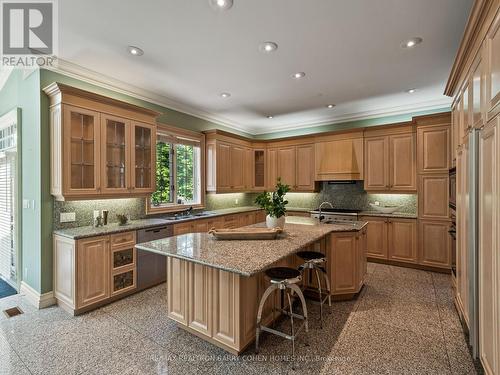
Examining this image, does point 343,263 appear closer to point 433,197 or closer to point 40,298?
point 433,197

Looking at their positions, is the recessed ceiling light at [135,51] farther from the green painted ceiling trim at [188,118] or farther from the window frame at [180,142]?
the window frame at [180,142]

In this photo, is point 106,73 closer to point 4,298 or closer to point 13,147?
point 13,147

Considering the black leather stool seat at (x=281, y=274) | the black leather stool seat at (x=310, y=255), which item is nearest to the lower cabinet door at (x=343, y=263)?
the black leather stool seat at (x=310, y=255)

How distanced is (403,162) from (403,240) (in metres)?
1.43

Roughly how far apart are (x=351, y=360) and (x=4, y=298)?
4265mm

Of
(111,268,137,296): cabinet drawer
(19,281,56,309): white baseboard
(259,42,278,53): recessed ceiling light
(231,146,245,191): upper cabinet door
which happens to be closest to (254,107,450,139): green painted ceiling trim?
(231,146,245,191): upper cabinet door

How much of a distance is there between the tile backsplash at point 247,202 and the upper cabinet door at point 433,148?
0.84 m

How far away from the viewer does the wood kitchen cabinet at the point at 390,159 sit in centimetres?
452

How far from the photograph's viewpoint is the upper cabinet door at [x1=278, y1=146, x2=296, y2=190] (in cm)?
596

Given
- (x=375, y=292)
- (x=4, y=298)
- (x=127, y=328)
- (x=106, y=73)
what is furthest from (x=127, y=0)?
(x=375, y=292)

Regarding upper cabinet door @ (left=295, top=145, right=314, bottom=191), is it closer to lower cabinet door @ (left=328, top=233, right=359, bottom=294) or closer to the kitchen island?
lower cabinet door @ (left=328, top=233, right=359, bottom=294)

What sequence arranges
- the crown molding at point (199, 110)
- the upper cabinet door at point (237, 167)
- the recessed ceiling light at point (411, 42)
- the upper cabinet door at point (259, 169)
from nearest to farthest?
the recessed ceiling light at point (411, 42) → the crown molding at point (199, 110) → the upper cabinet door at point (237, 167) → the upper cabinet door at point (259, 169)

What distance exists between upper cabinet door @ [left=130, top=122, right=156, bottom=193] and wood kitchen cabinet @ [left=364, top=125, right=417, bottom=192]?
13.2 ft

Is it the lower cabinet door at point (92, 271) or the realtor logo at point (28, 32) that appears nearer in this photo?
the realtor logo at point (28, 32)
